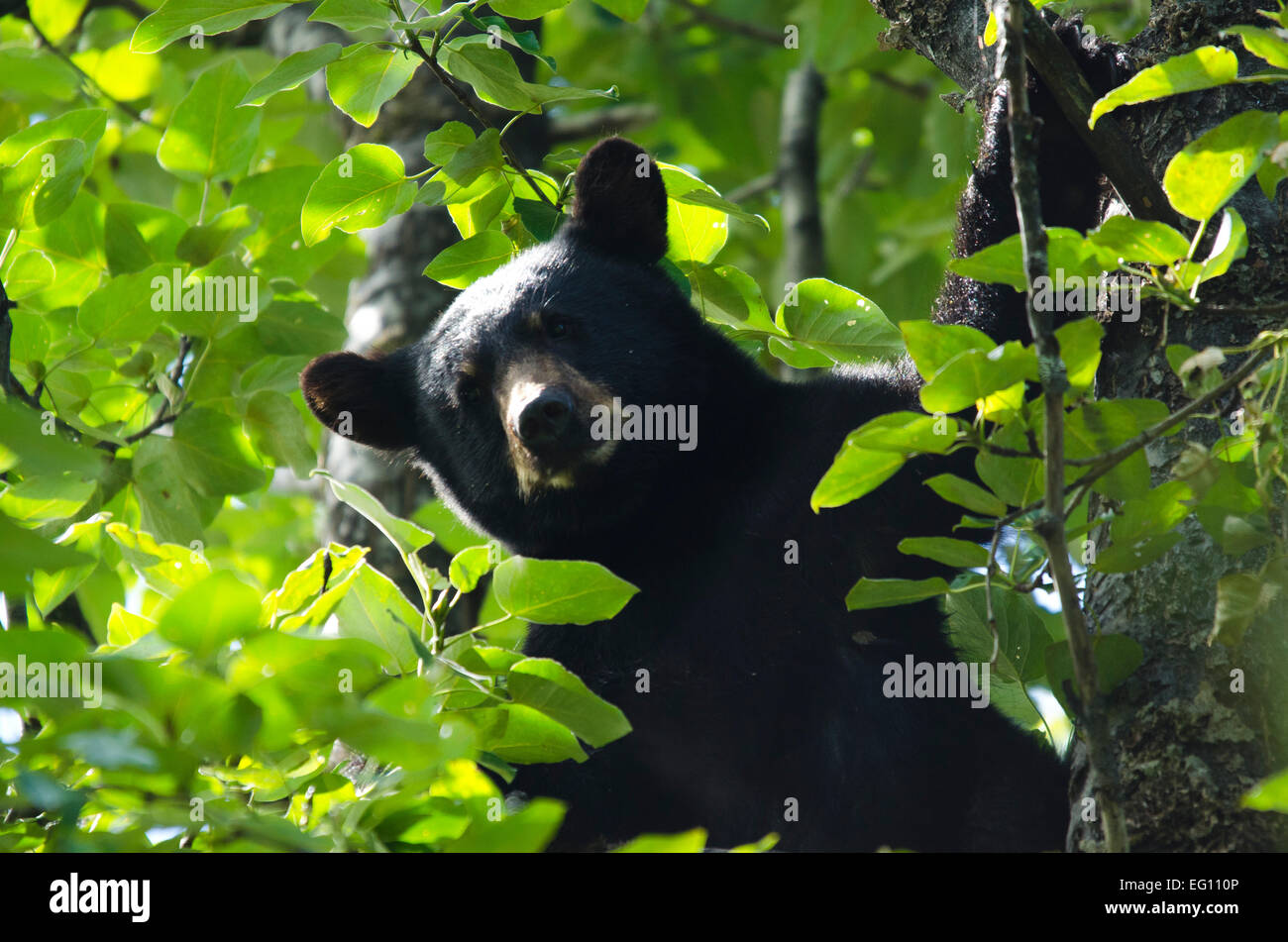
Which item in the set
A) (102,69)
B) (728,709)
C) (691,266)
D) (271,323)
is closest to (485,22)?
(691,266)

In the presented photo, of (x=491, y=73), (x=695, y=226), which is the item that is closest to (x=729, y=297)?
(x=695, y=226)

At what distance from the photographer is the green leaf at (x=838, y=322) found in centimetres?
381

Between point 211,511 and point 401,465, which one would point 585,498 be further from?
point 401,465

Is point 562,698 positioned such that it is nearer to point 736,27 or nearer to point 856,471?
point 856,471

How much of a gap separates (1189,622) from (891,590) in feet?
2.57

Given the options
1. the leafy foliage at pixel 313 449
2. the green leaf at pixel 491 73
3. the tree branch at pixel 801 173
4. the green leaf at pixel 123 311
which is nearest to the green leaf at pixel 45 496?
the leafy foliage at pixel 313 449

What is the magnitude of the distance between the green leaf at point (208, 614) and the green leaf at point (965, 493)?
4.09 ft

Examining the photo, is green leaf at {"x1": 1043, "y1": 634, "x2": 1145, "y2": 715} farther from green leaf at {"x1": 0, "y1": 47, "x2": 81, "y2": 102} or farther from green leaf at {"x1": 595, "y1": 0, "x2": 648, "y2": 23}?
green leaf at {"x1": 0, "y1": 47, "x2": 81, "y2": 102}

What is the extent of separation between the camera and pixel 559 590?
2639mm

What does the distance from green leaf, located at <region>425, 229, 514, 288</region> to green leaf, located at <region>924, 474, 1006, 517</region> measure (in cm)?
209

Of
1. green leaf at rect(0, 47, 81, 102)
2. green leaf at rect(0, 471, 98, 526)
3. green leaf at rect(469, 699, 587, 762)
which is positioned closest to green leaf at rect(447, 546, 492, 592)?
green leaf at rect(469, 699, 587, 762)

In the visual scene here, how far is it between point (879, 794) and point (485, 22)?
2.58m

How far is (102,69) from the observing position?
6961 mm

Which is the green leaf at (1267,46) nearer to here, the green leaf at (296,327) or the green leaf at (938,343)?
the green leaf at (938,343)
